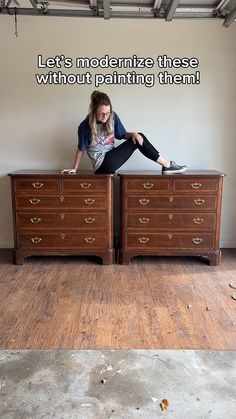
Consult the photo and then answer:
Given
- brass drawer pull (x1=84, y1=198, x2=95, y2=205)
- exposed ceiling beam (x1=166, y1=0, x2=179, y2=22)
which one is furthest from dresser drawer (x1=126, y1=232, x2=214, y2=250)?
exposed ceiling beam (x1=166, y1=0, x2=179, y2=22)

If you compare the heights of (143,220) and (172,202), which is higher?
(172,202)

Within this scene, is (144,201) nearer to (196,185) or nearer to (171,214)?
(171,214)

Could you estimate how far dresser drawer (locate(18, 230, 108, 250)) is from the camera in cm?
353

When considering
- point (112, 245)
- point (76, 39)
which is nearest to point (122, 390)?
point (112, 245)

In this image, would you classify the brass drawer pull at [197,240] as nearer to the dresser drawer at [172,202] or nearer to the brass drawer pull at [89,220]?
the dresser drawer at [172,202]

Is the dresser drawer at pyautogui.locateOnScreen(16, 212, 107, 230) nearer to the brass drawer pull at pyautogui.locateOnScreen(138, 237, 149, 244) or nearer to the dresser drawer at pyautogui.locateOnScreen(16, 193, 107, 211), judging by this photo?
the dresser drawer at pyautogui.locateOnScreen(16, 193, 107, 211)

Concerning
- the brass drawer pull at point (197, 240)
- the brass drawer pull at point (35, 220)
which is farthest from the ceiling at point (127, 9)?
the brass drawer pull at point (197, 240)

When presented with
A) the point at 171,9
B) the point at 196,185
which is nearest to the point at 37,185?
the point at 196,185

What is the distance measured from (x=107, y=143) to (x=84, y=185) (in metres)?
0.50

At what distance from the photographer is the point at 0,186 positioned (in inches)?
157

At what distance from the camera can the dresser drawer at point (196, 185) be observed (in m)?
3.42

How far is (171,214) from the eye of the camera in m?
3.48

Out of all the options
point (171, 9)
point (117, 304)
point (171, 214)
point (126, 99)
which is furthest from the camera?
point (126, 99)

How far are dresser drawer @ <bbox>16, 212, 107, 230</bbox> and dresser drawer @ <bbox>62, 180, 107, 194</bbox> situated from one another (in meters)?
0.24
